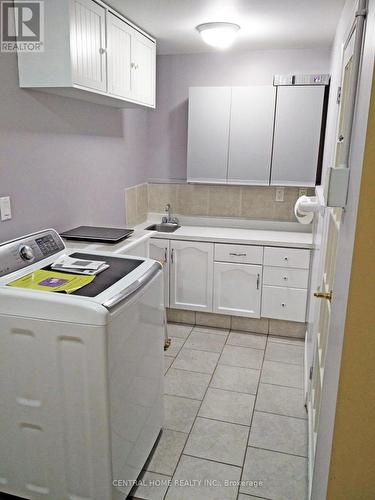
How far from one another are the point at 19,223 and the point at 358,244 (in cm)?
180

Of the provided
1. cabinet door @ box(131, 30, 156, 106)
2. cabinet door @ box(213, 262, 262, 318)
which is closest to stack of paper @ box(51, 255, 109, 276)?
cabinet door @ box(131, 30, 156, 106)

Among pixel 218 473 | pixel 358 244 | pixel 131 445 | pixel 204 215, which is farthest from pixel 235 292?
pixel 358 244

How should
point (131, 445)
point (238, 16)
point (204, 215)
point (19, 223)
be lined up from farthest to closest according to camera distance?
1. point (204, 215)
2. point (238, 16)
3. point (19, 223)
4. point (131, 445)

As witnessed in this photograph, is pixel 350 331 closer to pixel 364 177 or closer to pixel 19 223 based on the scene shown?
pixel 364 177

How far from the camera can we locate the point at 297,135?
3.26 meters

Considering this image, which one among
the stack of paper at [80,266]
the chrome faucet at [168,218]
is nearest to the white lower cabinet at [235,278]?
the chrome faucet at [168,218]

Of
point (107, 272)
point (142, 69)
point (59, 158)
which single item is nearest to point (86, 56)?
point (59, 158)

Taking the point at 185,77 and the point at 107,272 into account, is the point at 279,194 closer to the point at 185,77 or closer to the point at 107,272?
the point at 185,77

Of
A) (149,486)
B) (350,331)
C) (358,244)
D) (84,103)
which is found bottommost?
(149,486)

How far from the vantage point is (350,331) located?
3.02 ft

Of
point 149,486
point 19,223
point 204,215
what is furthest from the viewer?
point 204,215

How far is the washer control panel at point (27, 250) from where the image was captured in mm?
1787

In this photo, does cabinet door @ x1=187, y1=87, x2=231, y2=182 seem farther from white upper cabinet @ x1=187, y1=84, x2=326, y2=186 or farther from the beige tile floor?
the beige tile floor

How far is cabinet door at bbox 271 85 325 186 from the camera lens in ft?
10.5
